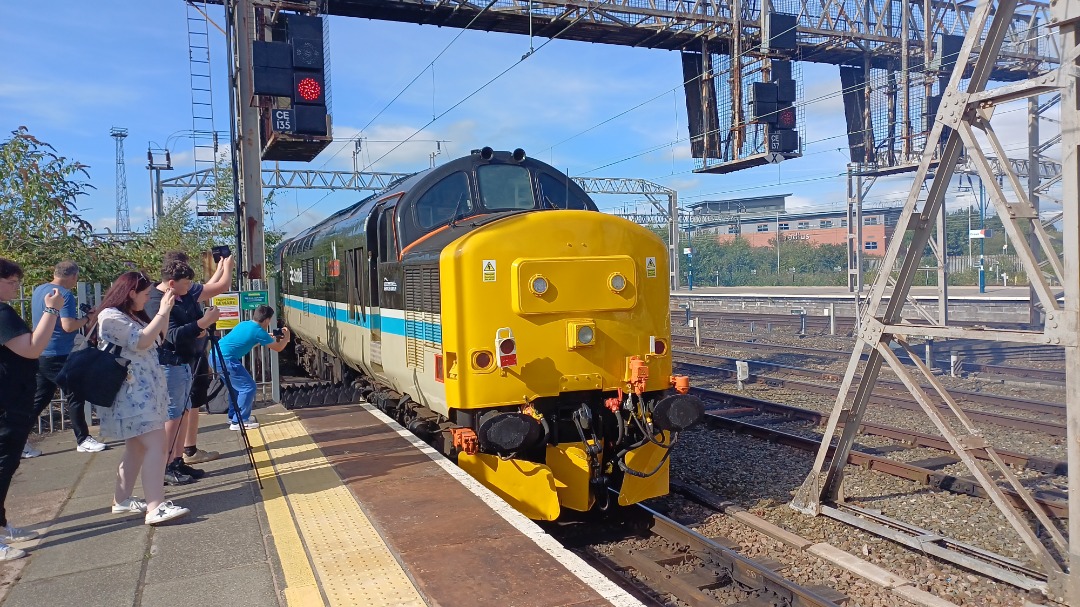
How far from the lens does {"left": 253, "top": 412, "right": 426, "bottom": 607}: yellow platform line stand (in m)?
4.17

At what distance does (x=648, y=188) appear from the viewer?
4209 centimetres

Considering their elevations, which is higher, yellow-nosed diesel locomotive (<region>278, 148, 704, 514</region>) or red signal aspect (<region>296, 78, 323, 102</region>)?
red signal aspect (<region>296, 78, 323, 102</region>)

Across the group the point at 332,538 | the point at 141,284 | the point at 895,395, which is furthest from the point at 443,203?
the point at 895,395

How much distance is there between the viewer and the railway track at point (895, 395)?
10031mm

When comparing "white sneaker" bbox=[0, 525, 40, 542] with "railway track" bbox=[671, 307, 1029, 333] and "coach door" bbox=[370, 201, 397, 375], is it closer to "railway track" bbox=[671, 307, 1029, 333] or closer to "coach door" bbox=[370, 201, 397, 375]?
"coach door" bbox=[370, 201, 397, 375]

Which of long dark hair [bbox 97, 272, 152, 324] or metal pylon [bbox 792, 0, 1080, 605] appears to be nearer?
metal pylon [bbox 792, 0, 1080, 605]

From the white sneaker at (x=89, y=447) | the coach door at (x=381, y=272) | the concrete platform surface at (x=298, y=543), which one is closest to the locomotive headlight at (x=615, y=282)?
Answer: the concrete platform surface at (x=298, y=543)

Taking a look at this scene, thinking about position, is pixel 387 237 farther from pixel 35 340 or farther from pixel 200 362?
pixel 35 340

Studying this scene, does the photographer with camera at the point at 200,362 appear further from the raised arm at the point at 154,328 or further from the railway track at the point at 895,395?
the railway track at the point at 895,395

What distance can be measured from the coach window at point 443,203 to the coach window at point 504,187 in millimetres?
179

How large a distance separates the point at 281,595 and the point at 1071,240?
5.33 m

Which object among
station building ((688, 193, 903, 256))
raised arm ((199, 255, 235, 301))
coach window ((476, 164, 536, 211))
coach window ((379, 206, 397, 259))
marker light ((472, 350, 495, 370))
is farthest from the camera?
station building ((688, 193, 903, 256))

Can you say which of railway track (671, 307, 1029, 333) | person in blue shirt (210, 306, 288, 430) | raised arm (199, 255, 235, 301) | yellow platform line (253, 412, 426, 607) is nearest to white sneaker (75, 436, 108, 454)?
person in blue shirt (210, 306, 288, 430)

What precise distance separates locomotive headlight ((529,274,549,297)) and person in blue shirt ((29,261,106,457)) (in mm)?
4021
